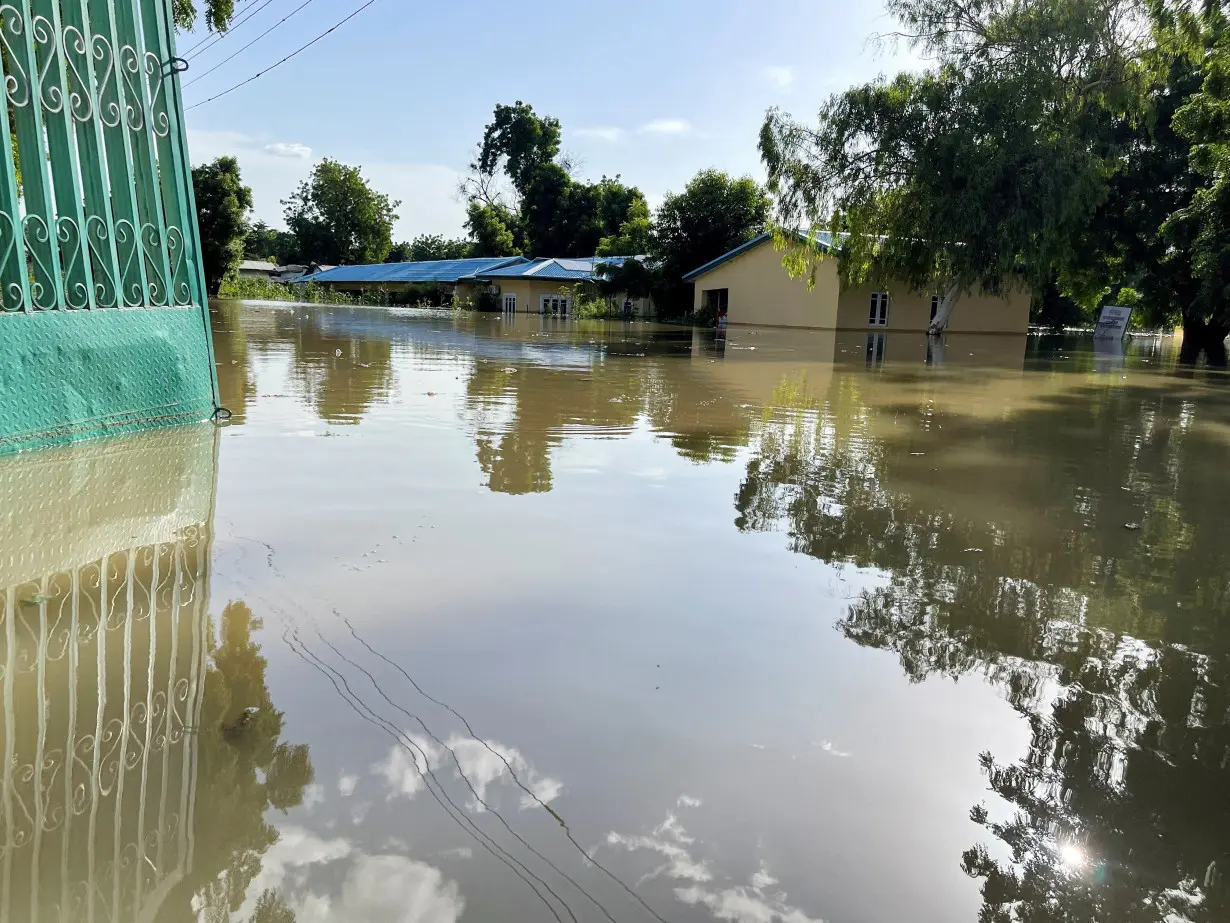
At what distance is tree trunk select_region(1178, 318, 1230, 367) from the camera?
26.0 metres

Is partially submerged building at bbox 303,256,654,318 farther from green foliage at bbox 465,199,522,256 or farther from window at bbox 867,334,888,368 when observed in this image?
window at bbox 867,334,888,368

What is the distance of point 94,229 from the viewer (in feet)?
22.2

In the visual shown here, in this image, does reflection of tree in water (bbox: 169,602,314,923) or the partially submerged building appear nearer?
reflection of tree in water (bbox: 169,602,314,923)

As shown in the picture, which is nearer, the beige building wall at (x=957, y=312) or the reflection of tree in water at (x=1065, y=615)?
the reflection of tree in water at (x=1065, y=615)

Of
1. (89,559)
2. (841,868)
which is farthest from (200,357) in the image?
(841,868)

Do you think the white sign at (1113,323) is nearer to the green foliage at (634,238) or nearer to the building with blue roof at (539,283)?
the green foliage at (634,238)

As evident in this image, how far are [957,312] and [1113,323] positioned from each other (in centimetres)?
827

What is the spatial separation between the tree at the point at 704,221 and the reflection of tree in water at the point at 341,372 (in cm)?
2442

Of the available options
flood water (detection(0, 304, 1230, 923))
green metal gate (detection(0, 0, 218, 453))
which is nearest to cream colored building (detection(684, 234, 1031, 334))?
flood water (detection(0, 304, 1230, 923))

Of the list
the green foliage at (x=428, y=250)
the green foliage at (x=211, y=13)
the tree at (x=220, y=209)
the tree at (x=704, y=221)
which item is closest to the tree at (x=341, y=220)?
the green foliage at (x=428, y=250)

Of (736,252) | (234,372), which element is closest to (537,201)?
(736,252)

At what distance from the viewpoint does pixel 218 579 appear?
4.25 metres

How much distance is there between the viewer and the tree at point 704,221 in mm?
42812

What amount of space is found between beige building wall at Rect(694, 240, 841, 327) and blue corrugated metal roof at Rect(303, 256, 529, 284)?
63.5 ft
